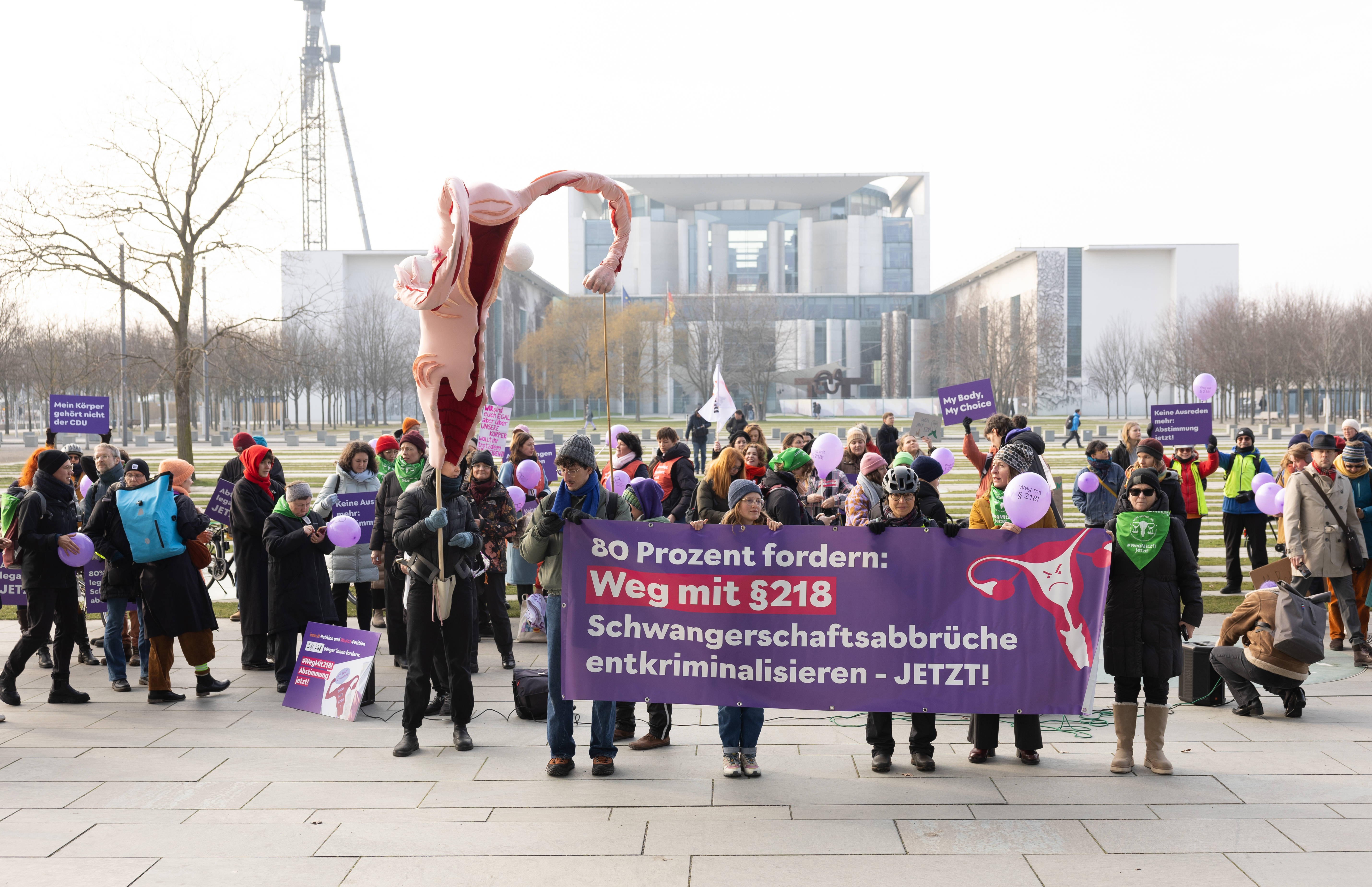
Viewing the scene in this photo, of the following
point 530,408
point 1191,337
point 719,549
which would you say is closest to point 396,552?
point 719,549

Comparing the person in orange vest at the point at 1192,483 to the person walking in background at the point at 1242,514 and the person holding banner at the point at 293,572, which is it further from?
the person holding banner at the point at 293,572

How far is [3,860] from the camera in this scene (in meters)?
→ 4.94

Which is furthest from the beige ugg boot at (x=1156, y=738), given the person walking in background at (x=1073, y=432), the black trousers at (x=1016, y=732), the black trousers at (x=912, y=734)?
the person walking in background at (x=1073, y=432)

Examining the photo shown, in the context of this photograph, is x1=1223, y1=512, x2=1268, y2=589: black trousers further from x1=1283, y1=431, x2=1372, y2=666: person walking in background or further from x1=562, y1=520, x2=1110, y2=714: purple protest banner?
x1=562, y1=520, x2=1110, y2=714: purple protest banner

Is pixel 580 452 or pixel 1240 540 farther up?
pixel 580 452

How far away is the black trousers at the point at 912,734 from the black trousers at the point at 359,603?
4.53m

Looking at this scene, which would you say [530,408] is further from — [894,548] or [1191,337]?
[894,548]

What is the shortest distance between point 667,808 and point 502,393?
9.58 metres

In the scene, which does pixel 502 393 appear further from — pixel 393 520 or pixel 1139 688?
pixel 1139 688

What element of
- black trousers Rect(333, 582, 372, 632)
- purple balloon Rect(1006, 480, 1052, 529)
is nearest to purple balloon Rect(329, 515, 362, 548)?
black trousers Rect(333, 582, 372, 632)

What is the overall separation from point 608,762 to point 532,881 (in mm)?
1495

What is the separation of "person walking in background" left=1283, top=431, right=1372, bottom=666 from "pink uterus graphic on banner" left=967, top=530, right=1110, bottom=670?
392 centimetres

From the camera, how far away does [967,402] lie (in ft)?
45.8

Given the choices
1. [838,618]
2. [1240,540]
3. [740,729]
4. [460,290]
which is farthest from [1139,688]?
[1240,540]
